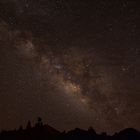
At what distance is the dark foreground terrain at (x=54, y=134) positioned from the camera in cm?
4344

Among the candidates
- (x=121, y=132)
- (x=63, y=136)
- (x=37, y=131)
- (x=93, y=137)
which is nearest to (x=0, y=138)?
(x=37, y=131)

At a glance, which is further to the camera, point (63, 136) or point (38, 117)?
point (38, 117)

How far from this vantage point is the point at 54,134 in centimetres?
5047

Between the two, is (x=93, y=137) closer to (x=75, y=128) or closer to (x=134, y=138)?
(x=75, y=128)

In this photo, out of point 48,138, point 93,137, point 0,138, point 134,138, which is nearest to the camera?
point 134,138

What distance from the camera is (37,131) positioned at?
171 feet

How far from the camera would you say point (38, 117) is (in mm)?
53656

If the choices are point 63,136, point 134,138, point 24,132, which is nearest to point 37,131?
point 24,132

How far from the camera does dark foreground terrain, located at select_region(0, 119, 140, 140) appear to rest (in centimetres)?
4344

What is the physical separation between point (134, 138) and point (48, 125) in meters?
17.4

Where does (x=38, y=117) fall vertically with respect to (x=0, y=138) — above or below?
above

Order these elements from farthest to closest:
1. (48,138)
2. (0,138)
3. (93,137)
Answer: (0,138) → (48,138) → (93,137)

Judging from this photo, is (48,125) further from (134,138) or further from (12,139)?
(134,138)

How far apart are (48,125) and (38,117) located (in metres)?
2.42
